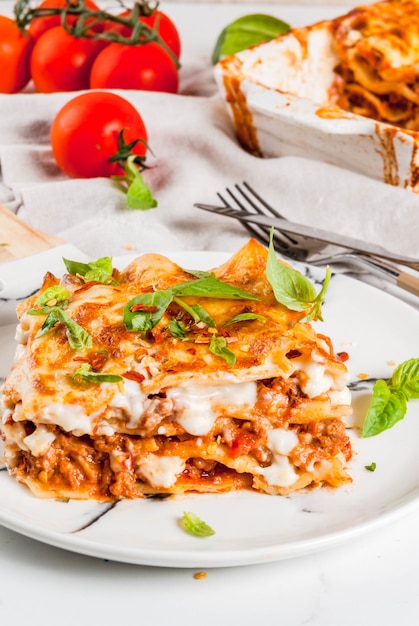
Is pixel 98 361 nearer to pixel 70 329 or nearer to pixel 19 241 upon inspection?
pixel 70 329

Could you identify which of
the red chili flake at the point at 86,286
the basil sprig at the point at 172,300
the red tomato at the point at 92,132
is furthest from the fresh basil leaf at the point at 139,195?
the basil sprig at the point at 172,300

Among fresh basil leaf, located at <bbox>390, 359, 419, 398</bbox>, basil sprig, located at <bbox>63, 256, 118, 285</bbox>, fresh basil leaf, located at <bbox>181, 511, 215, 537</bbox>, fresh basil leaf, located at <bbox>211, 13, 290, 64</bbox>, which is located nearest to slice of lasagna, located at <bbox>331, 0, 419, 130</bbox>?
fresh basil leaf, located at <bbox>211, 13, 290, 64</bbox>

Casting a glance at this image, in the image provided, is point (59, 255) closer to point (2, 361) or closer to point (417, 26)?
point (2, 361)

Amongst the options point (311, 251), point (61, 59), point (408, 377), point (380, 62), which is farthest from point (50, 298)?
point (61, 59)

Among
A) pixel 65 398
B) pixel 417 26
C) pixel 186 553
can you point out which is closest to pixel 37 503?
pixel 65 398

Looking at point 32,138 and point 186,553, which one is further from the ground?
point 186,553
